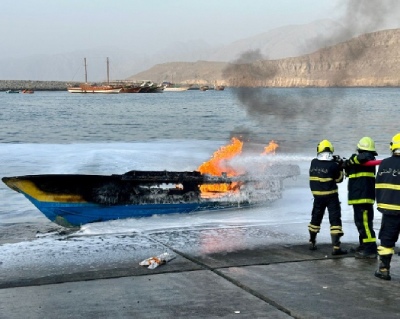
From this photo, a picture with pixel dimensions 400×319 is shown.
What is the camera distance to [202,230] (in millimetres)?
9352

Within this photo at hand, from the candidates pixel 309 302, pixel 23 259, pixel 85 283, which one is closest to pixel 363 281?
pixel 309 302

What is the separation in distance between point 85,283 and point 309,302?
2.43 m

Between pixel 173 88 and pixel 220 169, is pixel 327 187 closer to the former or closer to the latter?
pixel 220 169

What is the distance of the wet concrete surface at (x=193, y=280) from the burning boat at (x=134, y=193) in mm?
2211

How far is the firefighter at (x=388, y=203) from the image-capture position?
243 inches

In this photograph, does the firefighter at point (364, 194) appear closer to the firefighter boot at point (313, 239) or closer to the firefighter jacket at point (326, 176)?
the firefighter jacket at point (326, 176)

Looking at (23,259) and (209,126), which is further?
(209,126)

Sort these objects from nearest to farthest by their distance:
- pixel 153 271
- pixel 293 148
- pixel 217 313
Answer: pixel 217 313, pixel 153 271, pixel 293 148

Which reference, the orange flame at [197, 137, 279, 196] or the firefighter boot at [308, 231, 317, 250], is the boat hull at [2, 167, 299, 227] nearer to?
the orange flame at [197, 137, 279, 196]

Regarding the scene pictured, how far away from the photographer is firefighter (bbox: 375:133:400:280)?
617cm

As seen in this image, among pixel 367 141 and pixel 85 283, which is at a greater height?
pixel 367 141

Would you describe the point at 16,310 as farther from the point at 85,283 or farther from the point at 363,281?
A: the point at 363,281

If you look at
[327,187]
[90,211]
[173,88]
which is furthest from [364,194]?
[173,88]

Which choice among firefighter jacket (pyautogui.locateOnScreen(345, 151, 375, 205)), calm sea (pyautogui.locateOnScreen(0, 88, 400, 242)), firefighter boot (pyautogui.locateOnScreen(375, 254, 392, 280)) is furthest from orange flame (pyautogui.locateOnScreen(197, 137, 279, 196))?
firefighter boot (pyautogui.locateOnScreen(375, 254, 392, 280))
